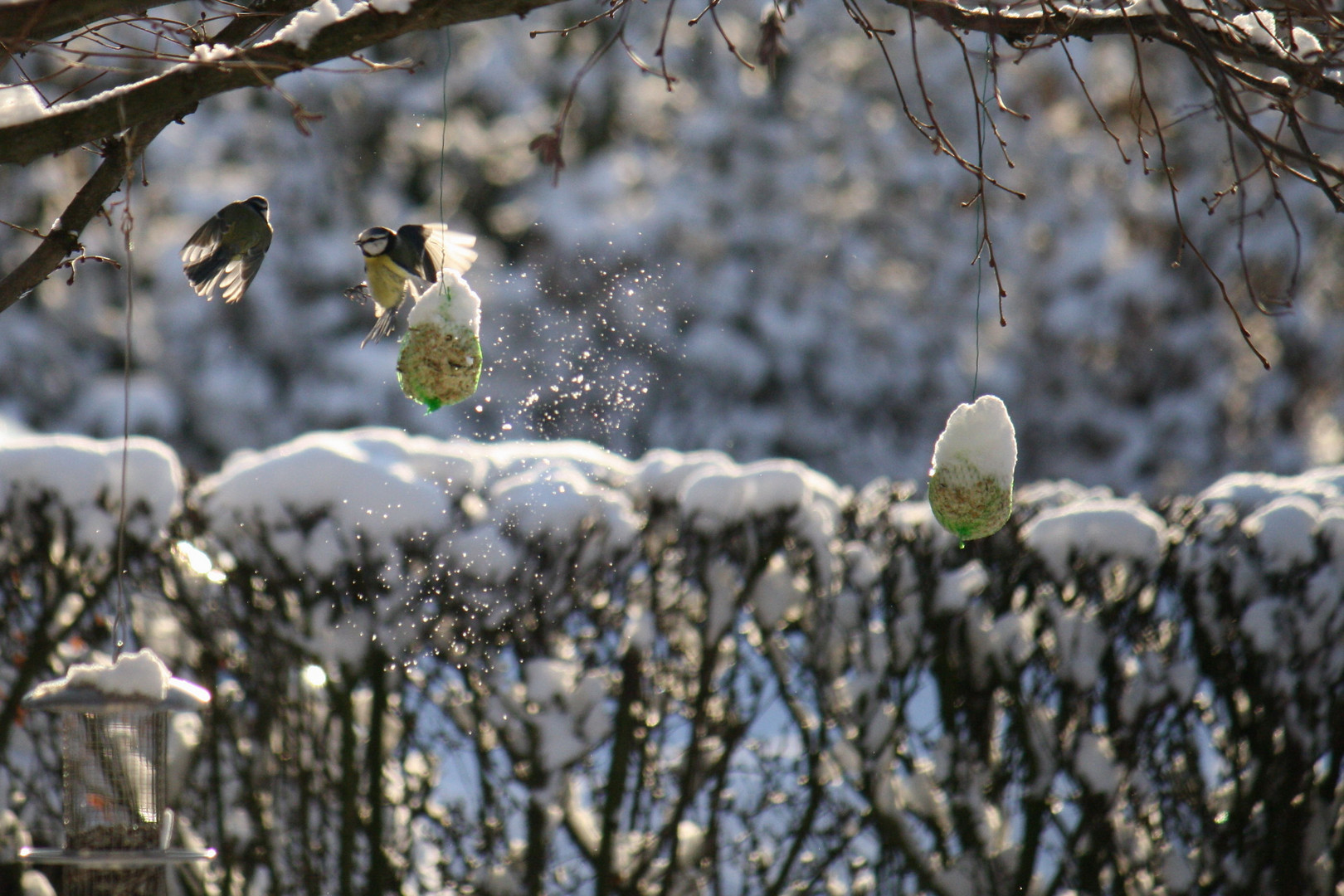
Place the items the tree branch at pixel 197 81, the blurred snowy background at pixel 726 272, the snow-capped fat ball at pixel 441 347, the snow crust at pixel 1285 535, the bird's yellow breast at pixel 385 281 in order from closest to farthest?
the tree branch at pixel 197 81 < the snow-capped fat ball at pixel 441 347 < the bird's yellow breast at pixel 385 281 < the snow crust at pixel 1285 535 < the blurred snowy background at pixel 726 272

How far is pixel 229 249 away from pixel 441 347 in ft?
1.51

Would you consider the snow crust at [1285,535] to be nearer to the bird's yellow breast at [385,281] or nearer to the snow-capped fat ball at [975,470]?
the snow-capped fat ball at [975,470]

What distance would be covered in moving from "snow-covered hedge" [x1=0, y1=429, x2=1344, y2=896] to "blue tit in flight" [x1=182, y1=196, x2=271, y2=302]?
54.3 inches

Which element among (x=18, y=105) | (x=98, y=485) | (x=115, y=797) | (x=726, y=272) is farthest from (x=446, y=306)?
(x=726, y=272)

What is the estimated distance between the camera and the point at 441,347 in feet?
7.70

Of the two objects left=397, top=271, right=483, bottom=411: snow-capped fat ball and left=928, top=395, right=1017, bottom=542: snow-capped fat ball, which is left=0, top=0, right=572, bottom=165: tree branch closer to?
left=397, top=271, right=483, bottom=411: snow-capped fat ball

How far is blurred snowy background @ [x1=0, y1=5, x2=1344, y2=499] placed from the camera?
11.5 meters

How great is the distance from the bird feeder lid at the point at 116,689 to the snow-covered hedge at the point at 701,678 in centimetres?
112

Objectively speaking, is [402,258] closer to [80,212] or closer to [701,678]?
[80,212]

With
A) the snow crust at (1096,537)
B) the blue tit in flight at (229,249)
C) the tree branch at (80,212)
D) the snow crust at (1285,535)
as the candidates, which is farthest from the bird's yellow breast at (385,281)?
the snow crust at (1285,535)

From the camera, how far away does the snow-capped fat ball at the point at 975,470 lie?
7.73 feet

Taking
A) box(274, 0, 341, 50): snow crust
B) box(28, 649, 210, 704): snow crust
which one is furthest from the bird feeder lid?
box(274, 0, 341, 50): snow crust

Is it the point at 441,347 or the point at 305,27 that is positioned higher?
the point at 305,27

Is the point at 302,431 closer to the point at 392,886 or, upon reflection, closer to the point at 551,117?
the point at 551,117
